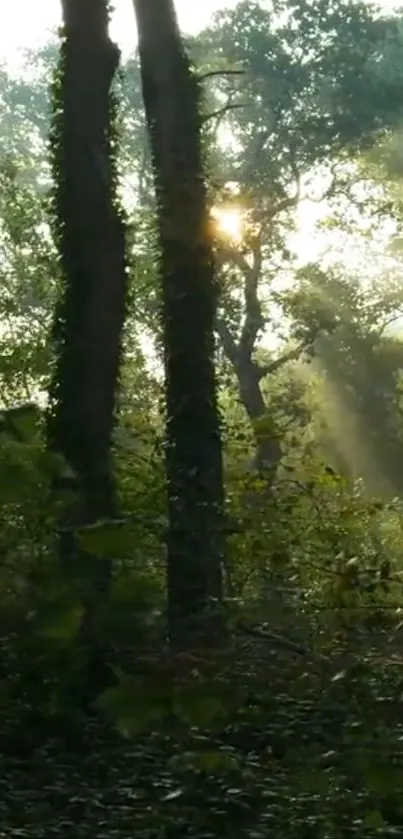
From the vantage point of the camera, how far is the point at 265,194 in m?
30.1

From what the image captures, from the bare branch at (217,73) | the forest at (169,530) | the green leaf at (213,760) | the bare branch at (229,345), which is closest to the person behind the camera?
the forest at (169,530)

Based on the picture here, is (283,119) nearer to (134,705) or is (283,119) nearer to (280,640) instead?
(280,640)

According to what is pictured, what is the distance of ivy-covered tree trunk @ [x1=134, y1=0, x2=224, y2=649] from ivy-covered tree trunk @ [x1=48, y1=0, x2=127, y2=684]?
14.2 inches

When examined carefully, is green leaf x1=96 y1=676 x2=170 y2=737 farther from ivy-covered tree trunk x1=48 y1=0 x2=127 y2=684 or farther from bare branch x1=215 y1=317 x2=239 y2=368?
bare branch x1=215 y1=317 x2=239 y2=368

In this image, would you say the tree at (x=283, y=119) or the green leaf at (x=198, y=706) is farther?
the tree at (x=283, y=119)

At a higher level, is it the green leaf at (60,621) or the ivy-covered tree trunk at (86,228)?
the ivy-covered tree trunk at (86,228)

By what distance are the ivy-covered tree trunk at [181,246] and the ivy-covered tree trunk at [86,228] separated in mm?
361

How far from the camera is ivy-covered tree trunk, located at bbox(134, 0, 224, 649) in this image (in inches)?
363

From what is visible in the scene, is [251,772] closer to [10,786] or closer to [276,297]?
[10,786]

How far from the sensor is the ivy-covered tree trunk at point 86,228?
955cm

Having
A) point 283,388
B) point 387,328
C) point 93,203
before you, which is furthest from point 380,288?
point 93,203

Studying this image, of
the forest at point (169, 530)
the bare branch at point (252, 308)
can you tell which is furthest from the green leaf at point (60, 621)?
the bare branch at point (252, 308)

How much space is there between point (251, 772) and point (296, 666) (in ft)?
2.57

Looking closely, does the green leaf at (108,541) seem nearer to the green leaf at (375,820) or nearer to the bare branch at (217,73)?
the green leaf at (375,820)
